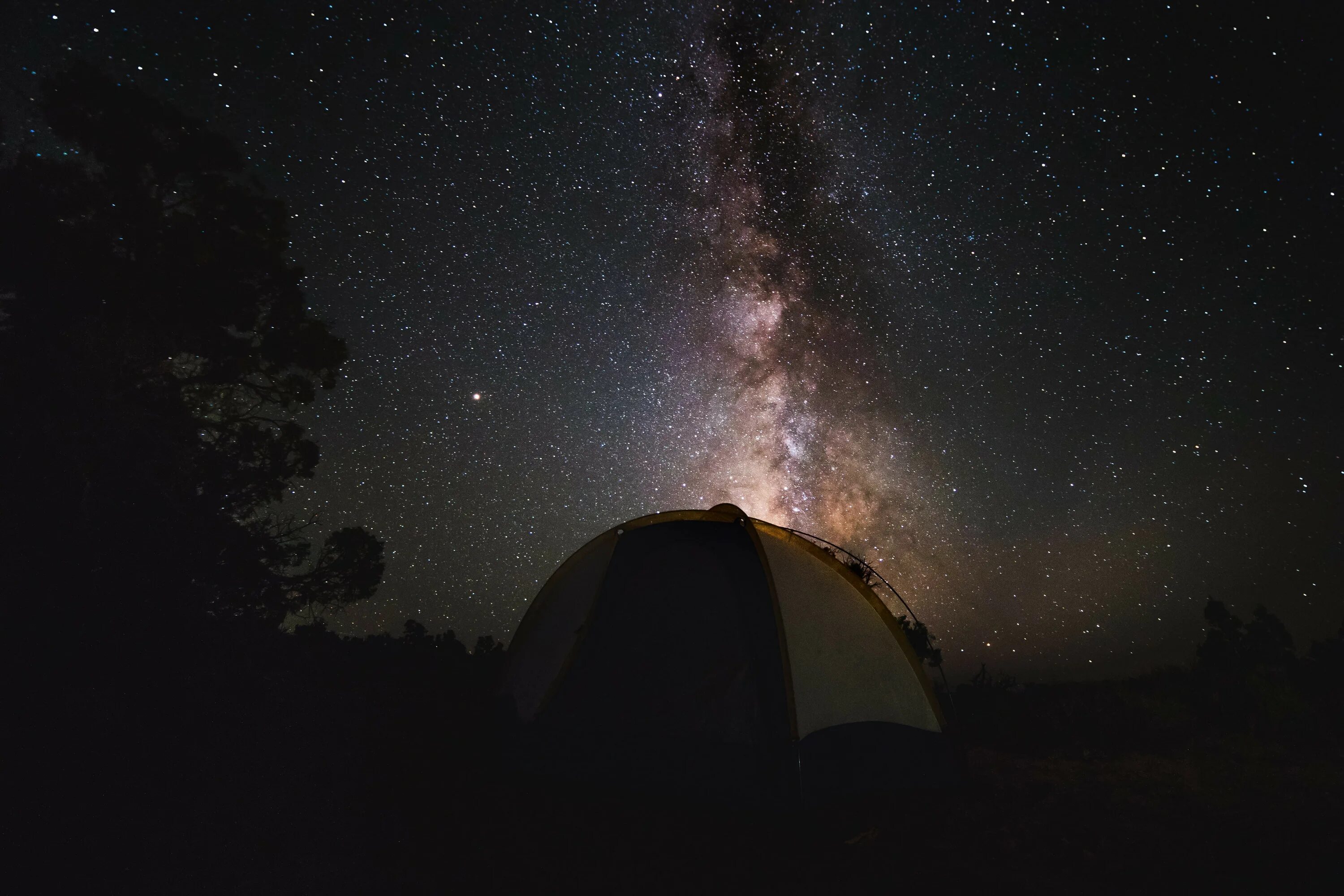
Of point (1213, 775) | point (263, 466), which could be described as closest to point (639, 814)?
point (1213, 775)

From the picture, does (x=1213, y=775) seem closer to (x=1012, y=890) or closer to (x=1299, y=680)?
(x=1012, y=890)

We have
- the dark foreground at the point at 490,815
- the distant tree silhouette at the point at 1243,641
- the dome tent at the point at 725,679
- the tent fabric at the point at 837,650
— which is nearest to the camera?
the dark foreground at the point at 490,815

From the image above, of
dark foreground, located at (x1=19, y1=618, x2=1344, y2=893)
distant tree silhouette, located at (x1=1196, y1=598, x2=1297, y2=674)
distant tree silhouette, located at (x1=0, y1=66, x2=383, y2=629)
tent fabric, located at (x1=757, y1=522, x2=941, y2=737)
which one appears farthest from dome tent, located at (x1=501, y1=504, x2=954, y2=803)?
distant tree silhouette, located at (x1=1196, y1=598, x2=1297, y2=674)

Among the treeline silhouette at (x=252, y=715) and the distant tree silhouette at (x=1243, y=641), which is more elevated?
the distant tree silhouette at (x=1243, y=641)

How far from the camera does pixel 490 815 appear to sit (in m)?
4.62

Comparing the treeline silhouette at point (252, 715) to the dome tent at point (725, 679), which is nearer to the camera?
the treeline silhouette at point (252, 715)

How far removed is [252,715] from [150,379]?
4.05 meters

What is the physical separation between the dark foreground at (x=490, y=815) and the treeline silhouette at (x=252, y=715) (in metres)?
0.02

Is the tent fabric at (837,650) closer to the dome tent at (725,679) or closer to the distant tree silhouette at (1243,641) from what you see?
the dome tent at (725,679)

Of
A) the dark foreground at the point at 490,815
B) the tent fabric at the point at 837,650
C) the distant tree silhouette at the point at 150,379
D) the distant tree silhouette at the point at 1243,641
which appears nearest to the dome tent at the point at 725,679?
the tent fabric at the point at 837,650

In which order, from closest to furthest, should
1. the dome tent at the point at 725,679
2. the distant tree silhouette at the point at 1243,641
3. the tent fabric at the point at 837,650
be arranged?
the dome tent at the point at 725,679 < the tent fabric at the point at 837,650 < the distant tree silhouette at the point at 1243,641

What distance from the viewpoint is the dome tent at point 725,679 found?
16.2 ft

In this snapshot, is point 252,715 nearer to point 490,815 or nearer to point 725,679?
point 490,815

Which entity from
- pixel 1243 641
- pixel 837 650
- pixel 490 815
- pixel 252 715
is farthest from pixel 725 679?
pixel 1243 641
